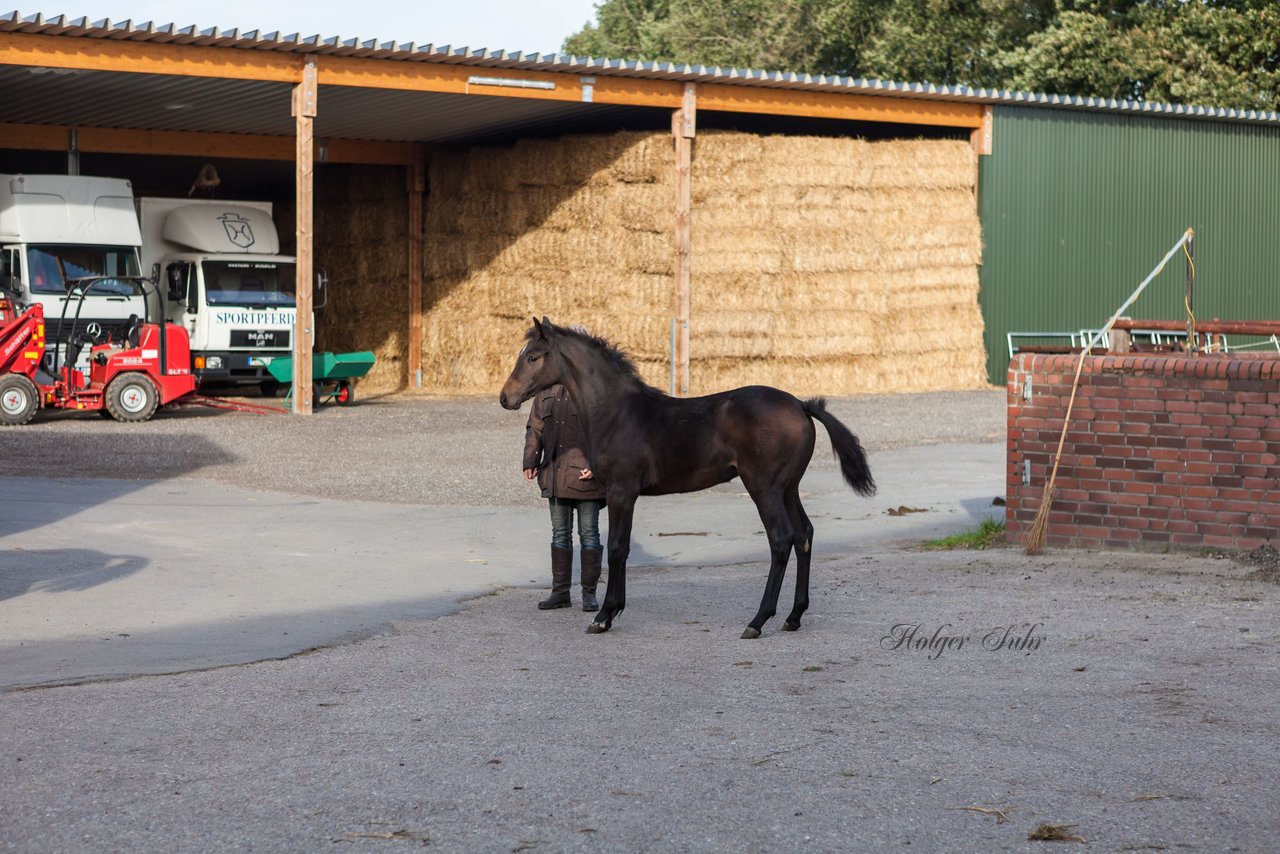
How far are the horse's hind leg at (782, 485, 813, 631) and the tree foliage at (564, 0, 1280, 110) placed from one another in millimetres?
29454

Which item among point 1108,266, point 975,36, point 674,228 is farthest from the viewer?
point 975,36

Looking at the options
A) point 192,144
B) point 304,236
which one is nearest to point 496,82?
point 304,236

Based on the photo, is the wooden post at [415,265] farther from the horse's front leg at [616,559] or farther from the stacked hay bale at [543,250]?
the horse's front leg at [616,559]

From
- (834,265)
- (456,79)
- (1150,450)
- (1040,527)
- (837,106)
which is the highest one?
(837,106)

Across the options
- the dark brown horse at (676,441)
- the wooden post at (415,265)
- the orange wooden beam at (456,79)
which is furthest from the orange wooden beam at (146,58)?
the dark brown horse at (676,441)

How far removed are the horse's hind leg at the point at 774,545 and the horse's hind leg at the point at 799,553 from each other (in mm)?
102

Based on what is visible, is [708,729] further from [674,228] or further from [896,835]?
[674,228]

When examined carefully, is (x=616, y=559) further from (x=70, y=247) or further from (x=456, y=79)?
(x=70, y=247)

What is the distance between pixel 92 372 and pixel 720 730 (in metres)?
16.3

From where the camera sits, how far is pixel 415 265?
94.0ft

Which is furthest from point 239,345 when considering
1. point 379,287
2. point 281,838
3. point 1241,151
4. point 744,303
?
point 281,838

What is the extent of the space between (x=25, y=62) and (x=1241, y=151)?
20659mm

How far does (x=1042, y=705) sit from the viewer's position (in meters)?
6.40

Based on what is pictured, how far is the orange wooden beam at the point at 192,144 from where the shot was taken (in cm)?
2672
